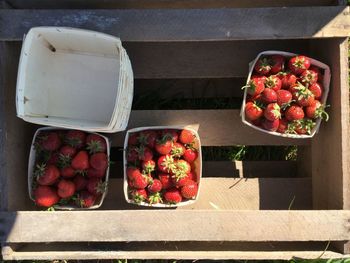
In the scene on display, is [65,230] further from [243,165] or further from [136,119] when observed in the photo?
[243,165]

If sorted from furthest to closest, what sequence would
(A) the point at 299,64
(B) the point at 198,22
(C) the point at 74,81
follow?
(C) the point at 74,81
(A) the point at 299,64
(B) the point at 198,22

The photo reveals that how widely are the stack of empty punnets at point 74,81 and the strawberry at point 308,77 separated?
56 cm

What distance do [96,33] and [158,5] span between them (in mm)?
292

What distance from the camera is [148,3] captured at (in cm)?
149

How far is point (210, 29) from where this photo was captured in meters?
1.36

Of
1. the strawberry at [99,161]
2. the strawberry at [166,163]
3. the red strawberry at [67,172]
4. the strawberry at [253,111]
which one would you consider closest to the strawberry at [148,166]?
the strawberry at [166,163]

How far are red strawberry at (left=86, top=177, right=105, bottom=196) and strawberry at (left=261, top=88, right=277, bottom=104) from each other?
60 cm

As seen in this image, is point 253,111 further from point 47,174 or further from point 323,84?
point 47,174

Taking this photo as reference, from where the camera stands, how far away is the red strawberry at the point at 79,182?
59.0 inches

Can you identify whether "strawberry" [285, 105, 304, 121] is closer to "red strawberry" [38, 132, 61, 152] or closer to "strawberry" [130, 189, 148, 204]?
"strawberry" [130, 189, 148, 204]

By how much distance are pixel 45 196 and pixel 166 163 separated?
1.33ft

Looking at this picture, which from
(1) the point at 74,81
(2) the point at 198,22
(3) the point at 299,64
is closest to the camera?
(2) the point at 198,22

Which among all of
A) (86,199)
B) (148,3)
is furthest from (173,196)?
(148,3)

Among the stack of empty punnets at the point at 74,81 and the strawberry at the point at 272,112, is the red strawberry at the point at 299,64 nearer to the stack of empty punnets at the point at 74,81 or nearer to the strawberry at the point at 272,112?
the strawberry at the point at 272,112
